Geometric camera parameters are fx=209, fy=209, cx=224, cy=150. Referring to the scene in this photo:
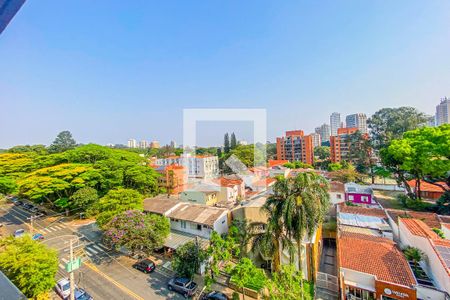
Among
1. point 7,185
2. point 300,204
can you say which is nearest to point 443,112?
point 300,204

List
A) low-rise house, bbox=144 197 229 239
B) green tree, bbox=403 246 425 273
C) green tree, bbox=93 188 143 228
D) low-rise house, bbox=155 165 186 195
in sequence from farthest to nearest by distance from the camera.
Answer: low-rise house, bbox=155 165 186 195 → green tree, bbox=93 188 143 228 → low-rise house, bbox=144 197 229 239 → green tree, bbox=403 246 425 273

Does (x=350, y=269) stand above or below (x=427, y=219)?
below

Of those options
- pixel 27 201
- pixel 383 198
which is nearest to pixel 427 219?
pixel 383 198

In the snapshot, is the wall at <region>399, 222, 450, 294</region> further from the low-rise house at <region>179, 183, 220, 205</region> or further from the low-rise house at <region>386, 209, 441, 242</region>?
the low-rise house at <region>179, 183, 220, 205</region>

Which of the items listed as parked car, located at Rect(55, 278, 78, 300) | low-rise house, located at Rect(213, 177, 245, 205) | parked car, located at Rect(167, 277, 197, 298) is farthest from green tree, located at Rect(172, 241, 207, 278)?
low-rise house, located at Rect(213, 177, 245, 205)

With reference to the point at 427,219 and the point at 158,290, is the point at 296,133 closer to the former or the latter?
the point at 427,219

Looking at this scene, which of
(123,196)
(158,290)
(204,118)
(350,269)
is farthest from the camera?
(204,118)
